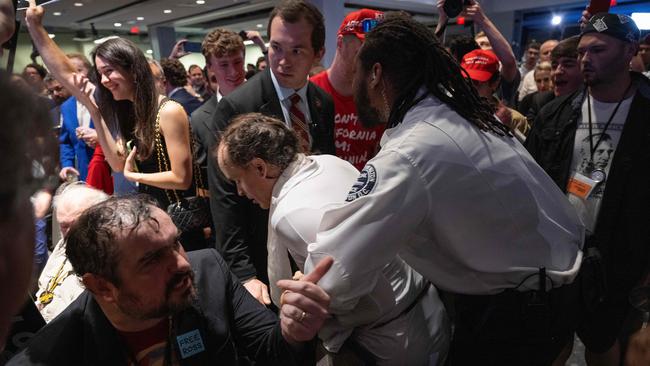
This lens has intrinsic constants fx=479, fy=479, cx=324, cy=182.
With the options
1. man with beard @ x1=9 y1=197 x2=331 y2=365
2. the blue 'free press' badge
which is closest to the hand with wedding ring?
man with beard @ x1=9 y1=197 x2=331 y2=365

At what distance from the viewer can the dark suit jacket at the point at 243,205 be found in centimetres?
197

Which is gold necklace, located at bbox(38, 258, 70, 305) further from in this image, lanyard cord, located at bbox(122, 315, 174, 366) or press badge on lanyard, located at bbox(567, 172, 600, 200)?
press badge on lanyard, located at bbox(567, 172, 600, 200)

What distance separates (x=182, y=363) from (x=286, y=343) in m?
0.30

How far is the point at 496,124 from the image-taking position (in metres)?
1.41

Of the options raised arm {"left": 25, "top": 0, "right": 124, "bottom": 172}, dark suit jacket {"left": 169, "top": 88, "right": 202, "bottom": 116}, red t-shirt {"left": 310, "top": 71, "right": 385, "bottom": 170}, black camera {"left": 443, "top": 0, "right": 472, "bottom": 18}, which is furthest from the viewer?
dark suit jacket {"left": 169, "top": 88, "right": 202, "bottom": 116}

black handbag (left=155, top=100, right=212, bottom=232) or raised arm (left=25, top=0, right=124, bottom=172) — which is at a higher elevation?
raised arm (left=25, top=0, right=124, bottom=172)

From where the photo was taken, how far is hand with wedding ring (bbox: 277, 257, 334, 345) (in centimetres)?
118

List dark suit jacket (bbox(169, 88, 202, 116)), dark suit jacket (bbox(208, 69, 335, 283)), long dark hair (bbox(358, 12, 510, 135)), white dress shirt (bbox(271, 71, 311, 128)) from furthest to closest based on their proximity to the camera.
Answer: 1. dark suit jacket (bbox(169, 88, 202, 116))
2. white dress shirt (bbox(271, 71, 311, 128))
3. dark suit jacket (bbox(208, 69, 335, 283))
4. long dark hair (bbox(358, 12, 510, 135))

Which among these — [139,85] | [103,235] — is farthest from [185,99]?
[103,235]

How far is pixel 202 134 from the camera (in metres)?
2.73

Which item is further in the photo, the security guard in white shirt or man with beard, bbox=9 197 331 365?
the security guard in white shirt

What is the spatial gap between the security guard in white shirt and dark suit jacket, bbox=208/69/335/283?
337 mm

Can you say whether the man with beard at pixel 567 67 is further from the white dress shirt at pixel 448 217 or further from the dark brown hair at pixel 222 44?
the dark brown hair at pixel 222 44

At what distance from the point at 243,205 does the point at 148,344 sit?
757 millimetres
